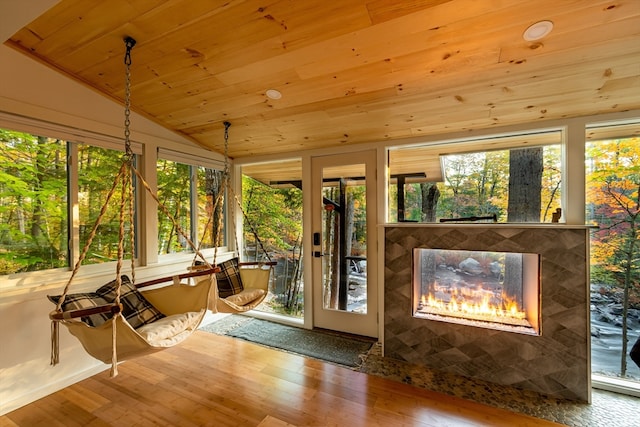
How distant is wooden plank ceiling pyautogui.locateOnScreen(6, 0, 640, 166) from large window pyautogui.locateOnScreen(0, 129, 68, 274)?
26.5 inches

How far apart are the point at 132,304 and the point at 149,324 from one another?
224 mm

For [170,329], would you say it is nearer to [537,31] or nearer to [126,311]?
[126,311]

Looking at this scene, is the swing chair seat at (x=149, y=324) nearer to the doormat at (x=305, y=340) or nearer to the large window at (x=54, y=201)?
the large window at (x=54, y=201)

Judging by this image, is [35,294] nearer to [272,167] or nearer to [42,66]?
[42,66]

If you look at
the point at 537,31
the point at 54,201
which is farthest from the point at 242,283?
the point at 537,31

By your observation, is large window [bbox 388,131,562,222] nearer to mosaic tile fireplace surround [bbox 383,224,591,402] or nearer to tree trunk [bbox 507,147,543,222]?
tree trunk [bbox 507,147,543,222]

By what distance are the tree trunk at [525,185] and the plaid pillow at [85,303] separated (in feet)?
10.8

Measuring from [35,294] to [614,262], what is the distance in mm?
4532

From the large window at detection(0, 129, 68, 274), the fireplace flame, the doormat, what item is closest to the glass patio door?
the doormat

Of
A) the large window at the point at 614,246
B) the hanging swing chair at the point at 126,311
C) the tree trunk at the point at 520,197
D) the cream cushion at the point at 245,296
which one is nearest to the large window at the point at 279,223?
the cream cushion at the point at 245,296

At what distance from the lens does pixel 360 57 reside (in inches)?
69.9

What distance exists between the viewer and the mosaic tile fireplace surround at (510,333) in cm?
203

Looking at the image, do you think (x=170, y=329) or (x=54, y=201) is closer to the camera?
(x=170, y=329)

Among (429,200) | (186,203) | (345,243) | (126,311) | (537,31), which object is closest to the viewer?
(537,31)
